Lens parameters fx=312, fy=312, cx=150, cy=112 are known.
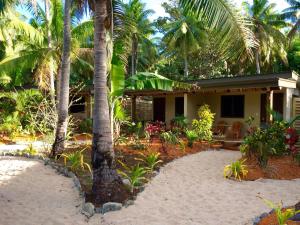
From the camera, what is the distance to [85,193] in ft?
22.3

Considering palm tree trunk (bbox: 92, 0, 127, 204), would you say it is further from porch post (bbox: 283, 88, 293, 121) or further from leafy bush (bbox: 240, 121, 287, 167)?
porch post (bbox: 283, 88, 293, 121)

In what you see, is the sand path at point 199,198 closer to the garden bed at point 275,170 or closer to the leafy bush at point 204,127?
the garden bed at point 275,170

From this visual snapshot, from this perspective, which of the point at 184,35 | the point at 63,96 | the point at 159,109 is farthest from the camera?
the point at 184,35

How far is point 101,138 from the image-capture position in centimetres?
638

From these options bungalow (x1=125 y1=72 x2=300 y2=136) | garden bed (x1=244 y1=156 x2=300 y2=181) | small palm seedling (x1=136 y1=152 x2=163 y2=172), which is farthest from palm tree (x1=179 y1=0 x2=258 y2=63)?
bungalow (x1=125 y1=72 x2=300 y2=136)

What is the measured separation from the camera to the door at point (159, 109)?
1969 cm

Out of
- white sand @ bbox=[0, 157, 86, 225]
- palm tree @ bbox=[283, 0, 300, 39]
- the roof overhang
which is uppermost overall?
palm tree @ bbox=[283, 0, 300, 39]

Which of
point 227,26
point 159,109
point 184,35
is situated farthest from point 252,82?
point 184,35

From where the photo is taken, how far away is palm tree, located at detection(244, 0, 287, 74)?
29.3 meters

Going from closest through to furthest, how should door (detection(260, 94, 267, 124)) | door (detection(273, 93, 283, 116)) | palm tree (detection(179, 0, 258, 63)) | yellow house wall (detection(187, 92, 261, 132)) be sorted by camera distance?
palm tree (detection(179, 0, 258, 63)), door (detection(273, 93, 283, 116)), door (detection(260, 94, 267, 124)), yellow house wall (detection(187, 92, 261, 132))

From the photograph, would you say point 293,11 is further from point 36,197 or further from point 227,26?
point 36,197

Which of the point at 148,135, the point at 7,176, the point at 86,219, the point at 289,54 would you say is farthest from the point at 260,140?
the point at 289,54

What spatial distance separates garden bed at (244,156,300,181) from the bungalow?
3190 millimetres

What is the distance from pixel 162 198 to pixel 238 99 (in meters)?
10.8
